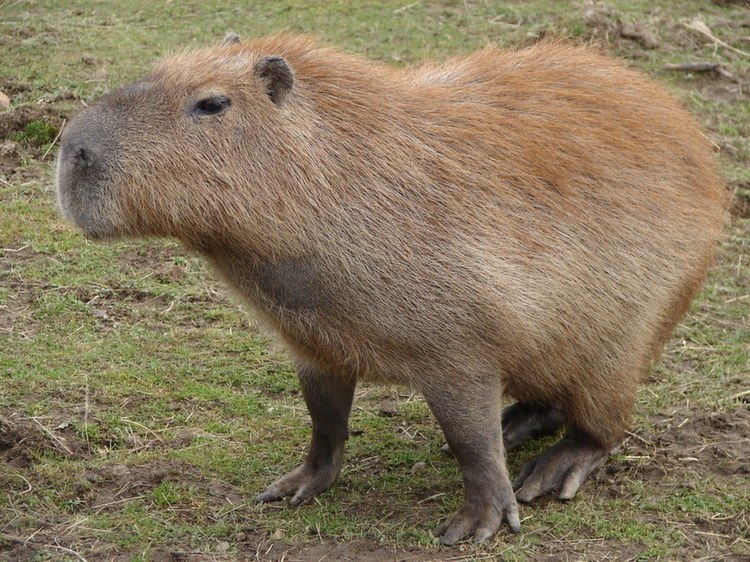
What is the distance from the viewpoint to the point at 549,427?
5.21m

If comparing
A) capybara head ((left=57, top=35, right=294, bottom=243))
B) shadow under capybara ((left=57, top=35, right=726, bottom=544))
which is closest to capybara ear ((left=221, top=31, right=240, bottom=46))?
shadow under capybara ((left=57, top=35, right=726, bottom=544))

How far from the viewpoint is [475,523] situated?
431cm

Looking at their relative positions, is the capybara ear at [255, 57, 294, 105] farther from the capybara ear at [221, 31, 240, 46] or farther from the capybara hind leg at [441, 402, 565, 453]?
the capybara hind leg at [441, 402, 565, 453]

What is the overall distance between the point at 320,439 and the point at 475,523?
738 mm

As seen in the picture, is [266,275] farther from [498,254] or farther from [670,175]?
[670,175]

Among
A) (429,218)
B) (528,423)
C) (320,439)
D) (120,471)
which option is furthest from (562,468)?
(120,471)

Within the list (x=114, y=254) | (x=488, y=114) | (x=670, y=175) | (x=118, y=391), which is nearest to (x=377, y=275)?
(x=488, y=114)

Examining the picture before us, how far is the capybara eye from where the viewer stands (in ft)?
13.1

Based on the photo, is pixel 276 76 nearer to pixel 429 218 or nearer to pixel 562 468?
pixel 429 218

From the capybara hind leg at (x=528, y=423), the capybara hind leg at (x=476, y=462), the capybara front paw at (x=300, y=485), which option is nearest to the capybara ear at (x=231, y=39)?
the capybara hind leg at (x=476, y=462)

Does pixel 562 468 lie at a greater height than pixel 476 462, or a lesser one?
lesser

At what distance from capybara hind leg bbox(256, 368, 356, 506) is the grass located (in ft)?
0.25

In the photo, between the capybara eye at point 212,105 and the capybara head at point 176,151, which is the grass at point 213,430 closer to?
the capybara head at point 176,151

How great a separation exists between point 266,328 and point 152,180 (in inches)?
30.9
